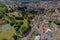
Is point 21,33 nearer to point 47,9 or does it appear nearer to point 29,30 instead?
point 29,30

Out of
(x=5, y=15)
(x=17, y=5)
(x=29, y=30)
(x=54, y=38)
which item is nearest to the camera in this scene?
(x=54, y=38)

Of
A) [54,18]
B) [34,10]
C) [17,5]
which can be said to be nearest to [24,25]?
[54,18]

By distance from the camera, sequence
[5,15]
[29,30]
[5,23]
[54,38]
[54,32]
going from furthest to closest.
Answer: [5,15], [5,23], [29,30], [54,32], [54,38]

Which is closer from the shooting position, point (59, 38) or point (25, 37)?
point (59, 38)

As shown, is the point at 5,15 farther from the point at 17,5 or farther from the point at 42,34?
the point at 42,34

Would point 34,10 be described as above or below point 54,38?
below

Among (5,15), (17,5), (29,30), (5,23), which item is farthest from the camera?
(17,5)

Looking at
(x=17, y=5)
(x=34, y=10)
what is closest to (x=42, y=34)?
(x=34, y=10)

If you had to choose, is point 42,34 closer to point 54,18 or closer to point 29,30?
point 29,30

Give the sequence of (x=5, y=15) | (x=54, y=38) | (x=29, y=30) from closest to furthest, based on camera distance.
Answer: (x=54, y=38)
(x=29, y=30)
(x=5, y=15)
